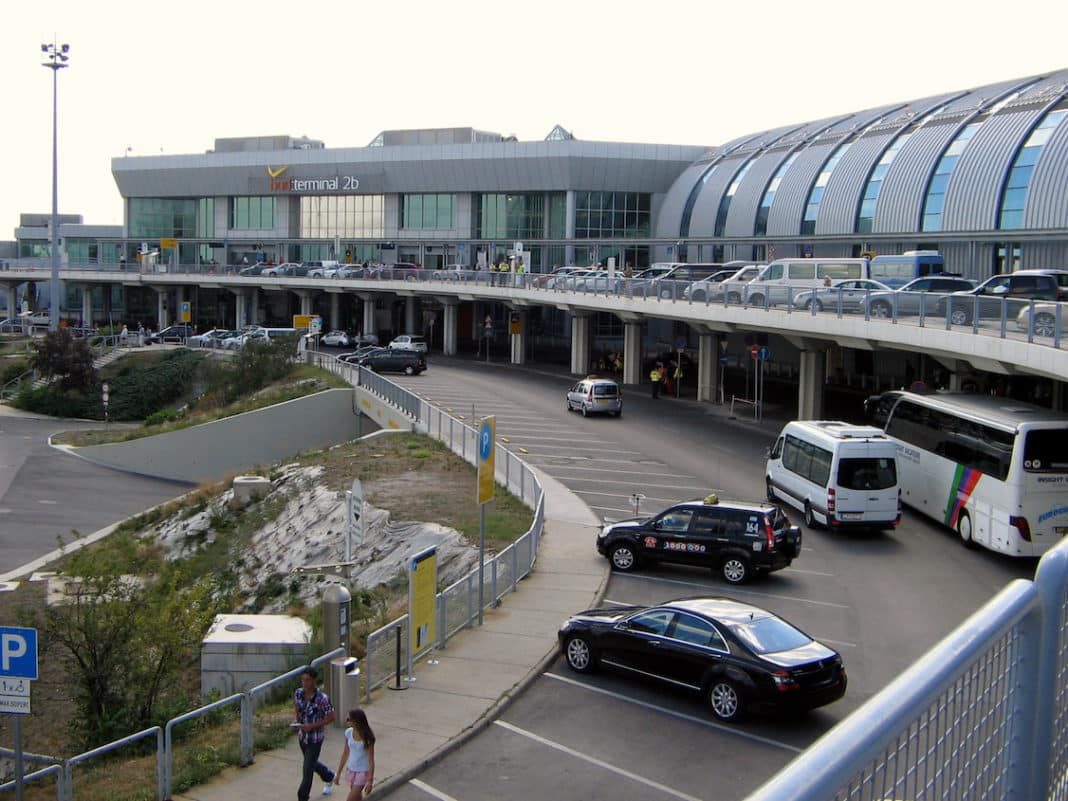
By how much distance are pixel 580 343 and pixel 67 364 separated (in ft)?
96.3

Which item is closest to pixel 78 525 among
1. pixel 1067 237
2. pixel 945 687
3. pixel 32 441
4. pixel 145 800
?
pixel 32 441

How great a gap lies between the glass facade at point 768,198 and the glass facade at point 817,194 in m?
3.98

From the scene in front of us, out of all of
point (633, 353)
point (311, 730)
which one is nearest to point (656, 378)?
point (633, 353)

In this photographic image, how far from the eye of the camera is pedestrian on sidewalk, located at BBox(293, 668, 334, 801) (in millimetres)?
12797

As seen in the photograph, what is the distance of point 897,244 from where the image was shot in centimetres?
5291

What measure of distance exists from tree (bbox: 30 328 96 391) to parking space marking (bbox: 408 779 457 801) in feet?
195

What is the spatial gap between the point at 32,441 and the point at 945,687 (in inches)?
2264

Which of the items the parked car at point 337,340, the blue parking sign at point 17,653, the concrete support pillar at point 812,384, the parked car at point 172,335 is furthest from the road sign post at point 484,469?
the parked car at point 172,335

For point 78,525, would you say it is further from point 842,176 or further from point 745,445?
point 842,176

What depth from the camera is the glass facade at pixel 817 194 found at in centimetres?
5994

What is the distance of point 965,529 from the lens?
25.4m

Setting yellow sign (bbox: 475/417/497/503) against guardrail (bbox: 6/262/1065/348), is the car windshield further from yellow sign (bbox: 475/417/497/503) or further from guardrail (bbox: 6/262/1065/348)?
guardrail (bbox: 6/262/1065/348)

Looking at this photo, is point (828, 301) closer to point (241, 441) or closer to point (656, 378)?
point (656, 378)

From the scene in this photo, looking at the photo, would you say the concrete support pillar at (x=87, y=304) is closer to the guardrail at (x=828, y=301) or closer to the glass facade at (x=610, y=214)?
the guardrail at (x=828, y=301)
